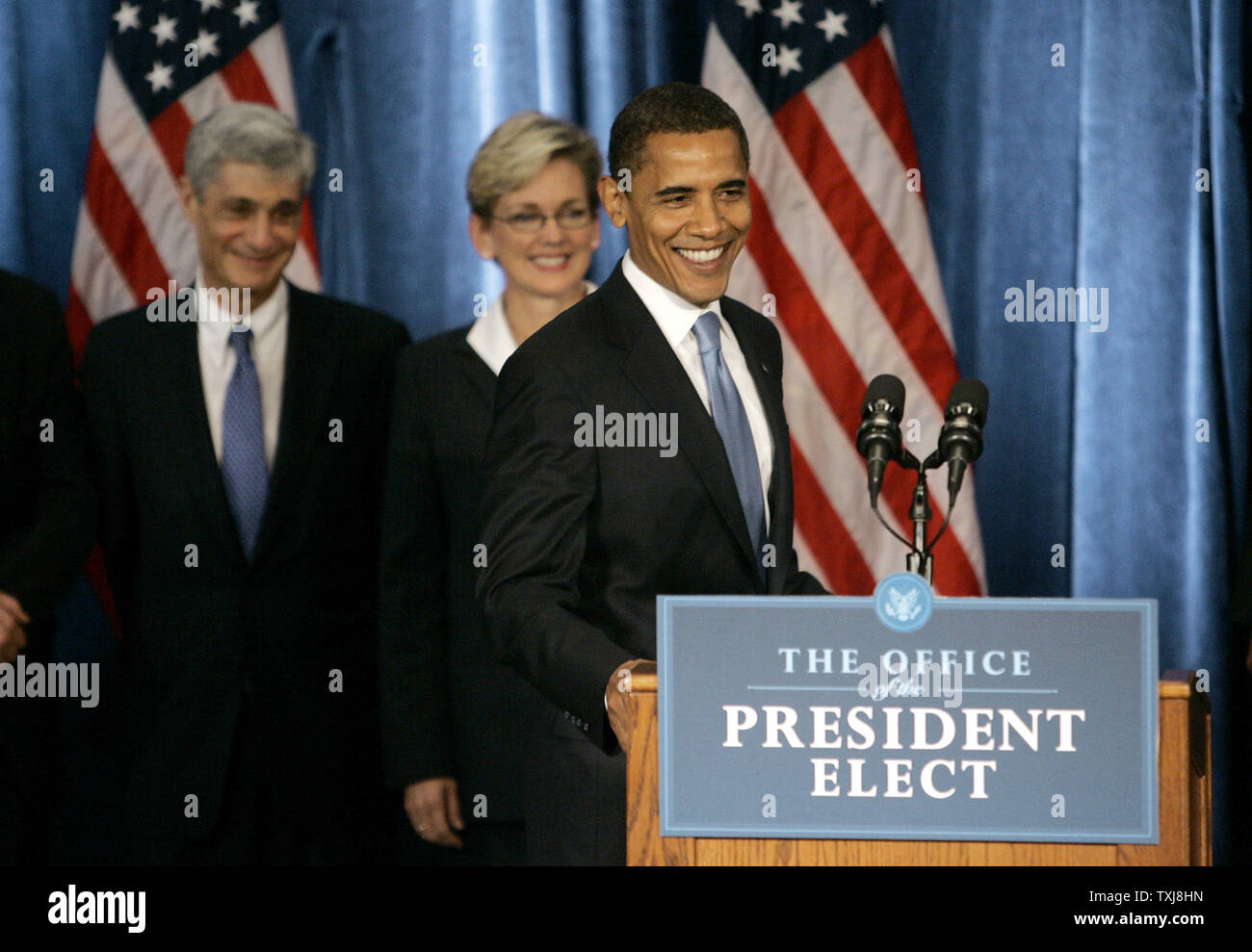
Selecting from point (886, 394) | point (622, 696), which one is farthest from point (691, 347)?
point (622, 696)

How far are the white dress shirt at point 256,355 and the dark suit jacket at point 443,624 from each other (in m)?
0.34

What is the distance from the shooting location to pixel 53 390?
3826 millimetres

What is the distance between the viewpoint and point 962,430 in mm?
2566

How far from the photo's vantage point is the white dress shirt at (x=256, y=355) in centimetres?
388

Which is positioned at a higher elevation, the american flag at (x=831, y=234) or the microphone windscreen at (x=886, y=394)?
the american flag at (x=831, y=234)

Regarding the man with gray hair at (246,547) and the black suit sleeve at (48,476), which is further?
the man with gray hair at (246,547)

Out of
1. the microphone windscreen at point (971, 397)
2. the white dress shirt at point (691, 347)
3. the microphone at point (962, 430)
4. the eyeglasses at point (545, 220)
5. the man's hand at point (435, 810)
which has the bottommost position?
the man's hand at point (435, 810)

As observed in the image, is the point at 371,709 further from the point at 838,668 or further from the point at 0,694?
the point at 838,668

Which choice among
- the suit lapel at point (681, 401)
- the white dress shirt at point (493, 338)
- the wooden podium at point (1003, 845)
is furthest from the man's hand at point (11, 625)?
the wooden podium at point (1003, 845)

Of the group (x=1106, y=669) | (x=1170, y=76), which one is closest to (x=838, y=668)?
(x=1106, y=669)

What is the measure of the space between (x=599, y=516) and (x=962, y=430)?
0.60 meters

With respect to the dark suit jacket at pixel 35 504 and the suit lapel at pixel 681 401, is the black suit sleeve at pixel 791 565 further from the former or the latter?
the dark suit jacket at pixel 35 504

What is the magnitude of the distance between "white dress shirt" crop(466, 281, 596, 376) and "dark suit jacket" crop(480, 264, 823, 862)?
90 centimetres
